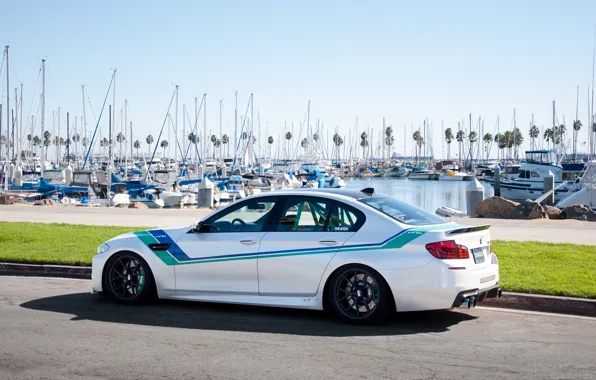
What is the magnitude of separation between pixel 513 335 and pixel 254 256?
3058mm

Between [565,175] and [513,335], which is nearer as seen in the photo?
[513,335]

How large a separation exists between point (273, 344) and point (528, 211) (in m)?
17.8

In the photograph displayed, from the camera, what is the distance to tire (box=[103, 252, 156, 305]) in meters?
10.1

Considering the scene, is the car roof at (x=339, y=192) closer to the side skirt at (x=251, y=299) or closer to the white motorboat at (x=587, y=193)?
the side skirt at (x=251, y=299)

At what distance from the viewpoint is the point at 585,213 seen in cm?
2584

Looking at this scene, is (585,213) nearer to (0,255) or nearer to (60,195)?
(0,255)

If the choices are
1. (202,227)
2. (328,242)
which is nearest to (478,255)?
(328,242)

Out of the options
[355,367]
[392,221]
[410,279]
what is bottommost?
[355,367]

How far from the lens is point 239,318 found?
31.0 ft

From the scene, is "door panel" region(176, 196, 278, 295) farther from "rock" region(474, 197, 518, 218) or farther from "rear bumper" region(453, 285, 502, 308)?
"rock" region(474, 197, 518, 218)

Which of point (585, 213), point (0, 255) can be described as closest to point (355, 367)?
point (0, 255)

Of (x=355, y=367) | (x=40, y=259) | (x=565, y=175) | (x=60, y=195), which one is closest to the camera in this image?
(x=355, y=367)

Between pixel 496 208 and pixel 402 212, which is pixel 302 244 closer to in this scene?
pixel 402 212

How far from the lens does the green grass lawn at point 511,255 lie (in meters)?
10.8
